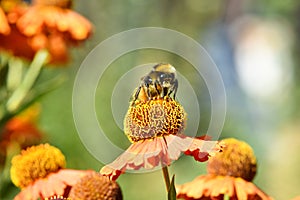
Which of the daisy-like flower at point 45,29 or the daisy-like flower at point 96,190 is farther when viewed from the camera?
the daisy-like flower at point 45,29

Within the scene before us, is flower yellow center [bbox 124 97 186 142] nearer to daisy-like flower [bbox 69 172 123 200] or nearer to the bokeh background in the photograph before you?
daisy-like flower [bbox 69 172 123 200]

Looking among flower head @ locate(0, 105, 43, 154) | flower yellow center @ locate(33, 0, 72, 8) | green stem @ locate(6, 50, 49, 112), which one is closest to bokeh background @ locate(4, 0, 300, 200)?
flower yellow center @ locate(33, 0, 72, 8)

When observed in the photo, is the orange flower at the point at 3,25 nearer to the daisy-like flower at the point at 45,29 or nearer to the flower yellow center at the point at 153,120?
the daisy-like flower at the point at 45,29

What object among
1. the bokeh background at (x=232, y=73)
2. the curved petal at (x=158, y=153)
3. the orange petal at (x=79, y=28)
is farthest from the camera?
the bokeh background at (x=232, y=73)

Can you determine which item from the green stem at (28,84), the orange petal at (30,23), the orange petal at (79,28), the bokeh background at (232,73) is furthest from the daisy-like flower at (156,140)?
the bokeh background at (232,73)

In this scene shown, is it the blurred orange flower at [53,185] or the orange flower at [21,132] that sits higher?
the orange flower at [21,132]

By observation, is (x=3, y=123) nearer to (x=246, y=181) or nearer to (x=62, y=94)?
(x=246, y=181)
